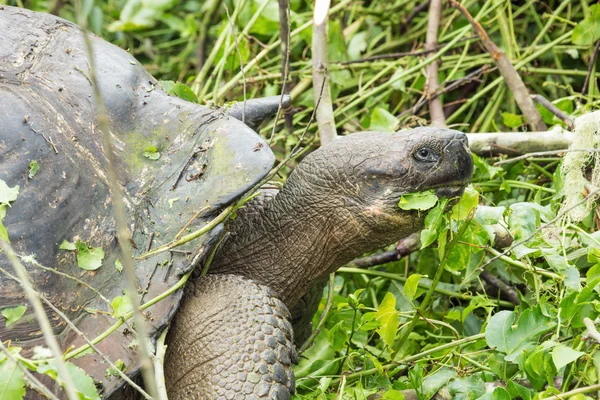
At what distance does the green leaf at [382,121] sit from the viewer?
12.7ft

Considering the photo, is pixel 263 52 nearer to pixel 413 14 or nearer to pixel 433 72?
pixel 433 72

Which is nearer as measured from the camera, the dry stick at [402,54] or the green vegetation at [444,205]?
the green vegetation at [444,205]

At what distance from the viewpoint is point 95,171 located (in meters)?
2.61

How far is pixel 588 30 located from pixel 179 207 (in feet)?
8.40

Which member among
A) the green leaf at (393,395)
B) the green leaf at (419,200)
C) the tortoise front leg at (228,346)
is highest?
the green leaf at (419,200)

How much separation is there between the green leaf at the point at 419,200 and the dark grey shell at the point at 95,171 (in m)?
0.47

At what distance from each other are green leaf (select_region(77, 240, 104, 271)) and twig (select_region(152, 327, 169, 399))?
0.97 feet

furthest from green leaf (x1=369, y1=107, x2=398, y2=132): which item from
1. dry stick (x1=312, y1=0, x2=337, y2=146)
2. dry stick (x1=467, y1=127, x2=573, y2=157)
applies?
dry stick (x1=467, y1=127, x2=573, y2=157)

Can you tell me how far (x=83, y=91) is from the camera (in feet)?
9.07

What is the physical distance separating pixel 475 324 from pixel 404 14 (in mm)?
2397

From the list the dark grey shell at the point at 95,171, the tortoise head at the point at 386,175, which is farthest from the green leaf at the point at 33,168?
the tortoise head at the point at 386,175

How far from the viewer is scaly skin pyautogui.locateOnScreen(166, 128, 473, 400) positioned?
2.61m

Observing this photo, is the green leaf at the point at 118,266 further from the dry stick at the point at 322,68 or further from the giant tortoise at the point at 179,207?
the dry stick at the point at 322,68

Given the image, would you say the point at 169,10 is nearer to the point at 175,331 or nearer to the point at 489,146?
the point at 489,146
